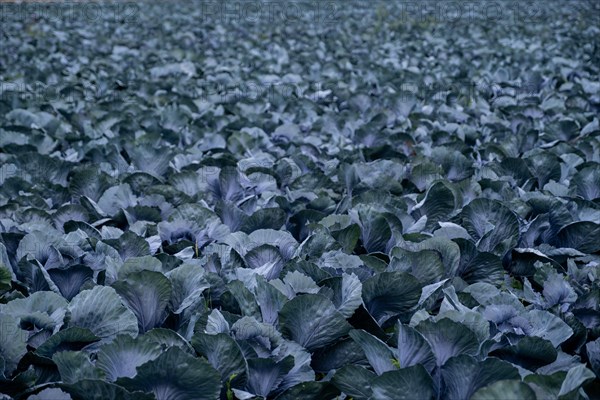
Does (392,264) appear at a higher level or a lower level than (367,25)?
higher

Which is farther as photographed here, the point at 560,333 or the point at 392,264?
the point at 392,264

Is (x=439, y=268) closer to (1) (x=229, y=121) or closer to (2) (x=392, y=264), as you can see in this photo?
(2) (x=392, y=264)

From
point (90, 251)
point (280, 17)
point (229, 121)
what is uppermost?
point (90, 251)

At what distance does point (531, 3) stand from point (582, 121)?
30.2 ft

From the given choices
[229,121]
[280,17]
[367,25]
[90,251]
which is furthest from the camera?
[280,17]

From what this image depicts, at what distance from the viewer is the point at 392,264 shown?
190 cm

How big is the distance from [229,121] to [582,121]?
1.99 metres

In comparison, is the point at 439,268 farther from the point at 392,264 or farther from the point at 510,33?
the point at 510,33

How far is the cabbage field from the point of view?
1.50 metres

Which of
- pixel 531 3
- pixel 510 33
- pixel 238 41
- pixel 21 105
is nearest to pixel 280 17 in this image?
pixel 238 41

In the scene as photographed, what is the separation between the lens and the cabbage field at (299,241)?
4.91 feet

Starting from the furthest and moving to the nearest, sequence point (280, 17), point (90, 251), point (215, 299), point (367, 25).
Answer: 1. point (280, 17)
2. point (367, 25)
3. point (90, 251)
4. point (215, 299)

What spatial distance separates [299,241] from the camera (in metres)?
2.35

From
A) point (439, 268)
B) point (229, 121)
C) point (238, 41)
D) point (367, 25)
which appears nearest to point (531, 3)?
point (367, 25)
